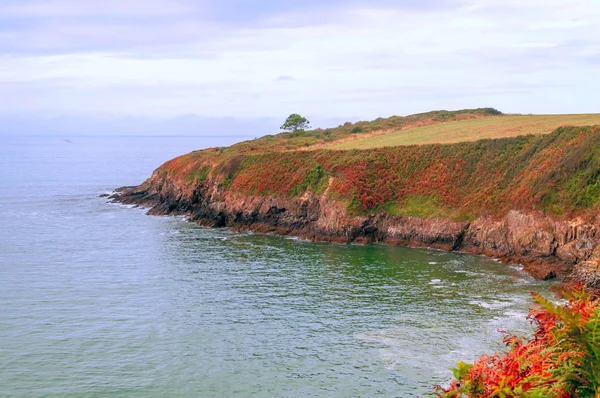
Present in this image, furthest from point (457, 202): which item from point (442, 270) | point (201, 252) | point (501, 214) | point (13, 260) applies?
point (13, 260)

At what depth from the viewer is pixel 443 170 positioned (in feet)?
257

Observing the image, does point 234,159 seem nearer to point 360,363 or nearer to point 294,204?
point 294,204

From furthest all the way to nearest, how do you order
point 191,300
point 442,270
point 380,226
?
point 380,226
point 442,270
point 191,300

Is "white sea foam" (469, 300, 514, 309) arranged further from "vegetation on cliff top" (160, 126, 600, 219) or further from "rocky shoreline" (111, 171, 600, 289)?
"vegetation on cliff top" (160, 126, 600, 219)

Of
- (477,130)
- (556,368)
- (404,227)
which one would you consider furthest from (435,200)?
(556,368)

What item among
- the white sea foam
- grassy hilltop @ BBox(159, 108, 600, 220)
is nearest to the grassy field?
grassy hilltop @ BBox(159, 108, 600, 220)

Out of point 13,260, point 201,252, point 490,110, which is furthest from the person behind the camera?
point 490,110

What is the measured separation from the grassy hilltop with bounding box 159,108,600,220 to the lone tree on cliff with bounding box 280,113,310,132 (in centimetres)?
3960

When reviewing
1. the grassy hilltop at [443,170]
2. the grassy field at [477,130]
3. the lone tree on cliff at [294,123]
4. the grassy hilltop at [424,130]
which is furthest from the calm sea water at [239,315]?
the lone tree on cliff at [294,123]

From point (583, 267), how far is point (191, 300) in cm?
3178

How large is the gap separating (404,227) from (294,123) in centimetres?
7890

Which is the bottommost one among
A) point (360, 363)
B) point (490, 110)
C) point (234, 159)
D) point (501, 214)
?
point (360, 363)

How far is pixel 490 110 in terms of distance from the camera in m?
128

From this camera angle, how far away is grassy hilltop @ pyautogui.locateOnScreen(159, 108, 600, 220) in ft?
207
